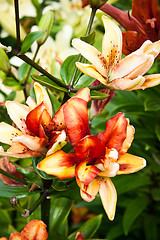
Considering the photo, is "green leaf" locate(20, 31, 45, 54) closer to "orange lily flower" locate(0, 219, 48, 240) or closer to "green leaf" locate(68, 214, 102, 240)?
"orange lily flower" locate(0, 219, 48, 240)

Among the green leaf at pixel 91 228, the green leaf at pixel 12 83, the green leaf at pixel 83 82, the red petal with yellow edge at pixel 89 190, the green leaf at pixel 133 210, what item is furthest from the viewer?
the green leaf at pixel 133 210

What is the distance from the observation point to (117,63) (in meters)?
0.44

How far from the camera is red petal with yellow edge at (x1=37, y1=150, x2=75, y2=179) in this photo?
37 cm

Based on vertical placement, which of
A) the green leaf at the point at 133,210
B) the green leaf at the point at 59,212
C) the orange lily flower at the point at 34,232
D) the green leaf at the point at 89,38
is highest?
the green leaf at the point at 89,38

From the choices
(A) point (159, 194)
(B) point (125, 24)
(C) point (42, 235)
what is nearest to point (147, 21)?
(B) point (125, 24)

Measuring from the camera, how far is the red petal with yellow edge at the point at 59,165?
37 centimetres

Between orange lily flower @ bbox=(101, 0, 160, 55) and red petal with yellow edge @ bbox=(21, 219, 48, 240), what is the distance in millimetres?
268

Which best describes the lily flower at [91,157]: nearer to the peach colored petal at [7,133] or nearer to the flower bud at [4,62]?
the peach colored petal at [7,133]

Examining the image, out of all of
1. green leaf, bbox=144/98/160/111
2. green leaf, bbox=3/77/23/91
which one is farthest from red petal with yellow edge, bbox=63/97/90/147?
green leaf, bbox=144/98/160/111

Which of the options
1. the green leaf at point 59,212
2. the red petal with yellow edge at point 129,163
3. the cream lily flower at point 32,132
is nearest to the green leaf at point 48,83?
the cream lily flower at point 32,132

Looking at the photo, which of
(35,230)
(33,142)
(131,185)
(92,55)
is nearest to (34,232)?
(35,230)

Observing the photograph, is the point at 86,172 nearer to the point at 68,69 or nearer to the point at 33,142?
the point at 33,142

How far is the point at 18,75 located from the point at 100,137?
0.26 meters

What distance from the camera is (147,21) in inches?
20.4
